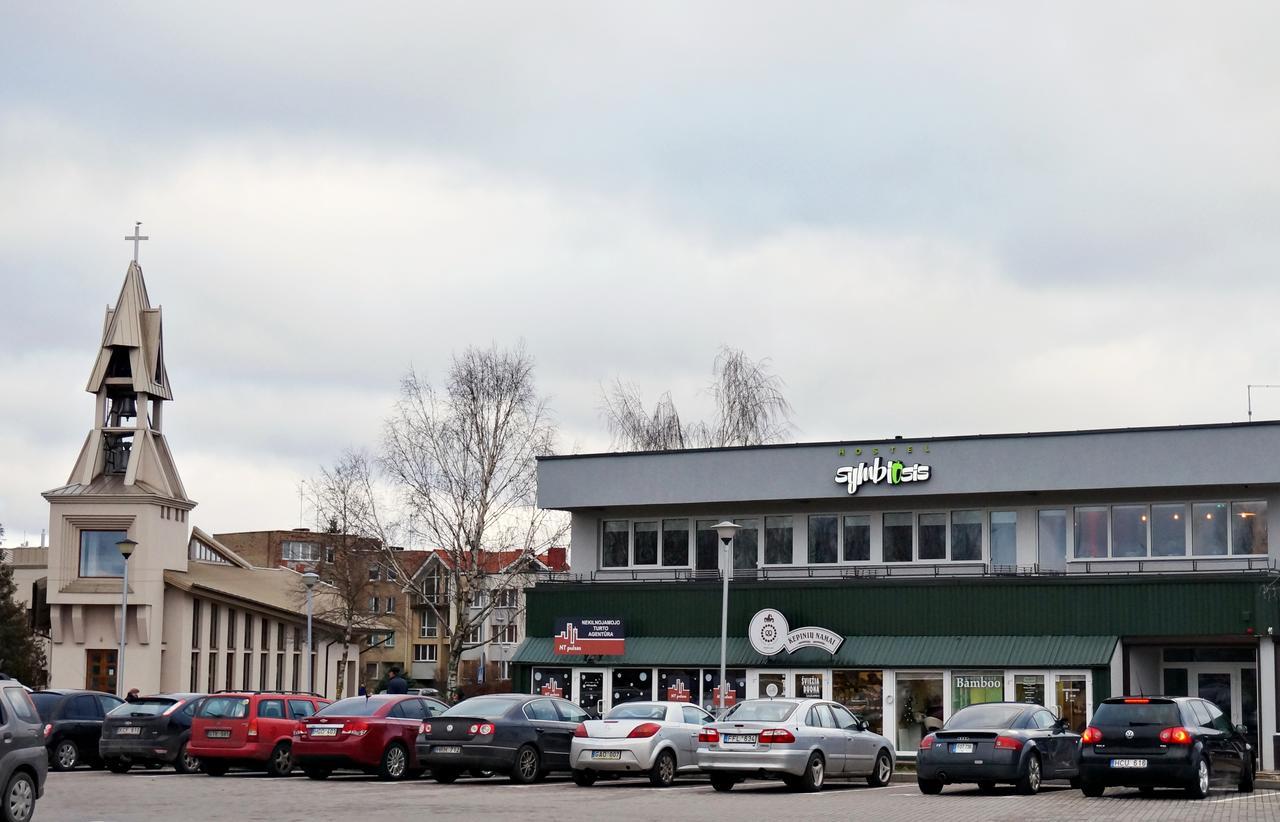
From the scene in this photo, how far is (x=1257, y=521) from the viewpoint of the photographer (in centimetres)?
3581

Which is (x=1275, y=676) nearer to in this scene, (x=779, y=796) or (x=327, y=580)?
(x=779, y=796)

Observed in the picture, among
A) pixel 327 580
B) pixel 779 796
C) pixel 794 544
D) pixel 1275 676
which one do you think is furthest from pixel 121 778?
pixel 327 580

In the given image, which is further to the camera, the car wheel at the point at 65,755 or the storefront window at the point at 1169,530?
the storefront window at the point at 1169,530

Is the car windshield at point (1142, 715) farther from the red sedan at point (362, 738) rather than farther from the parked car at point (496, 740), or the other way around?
the red sedan at point (362, 738)

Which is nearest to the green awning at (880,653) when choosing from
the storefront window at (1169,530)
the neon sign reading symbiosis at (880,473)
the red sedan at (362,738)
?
the storefront window at (1169,530)

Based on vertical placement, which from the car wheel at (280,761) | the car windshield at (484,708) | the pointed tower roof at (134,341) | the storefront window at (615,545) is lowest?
the car wheel at (280,761)

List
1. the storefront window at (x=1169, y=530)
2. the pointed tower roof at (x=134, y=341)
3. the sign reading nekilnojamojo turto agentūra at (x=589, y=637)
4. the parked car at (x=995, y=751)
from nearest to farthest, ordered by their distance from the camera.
→ the parked car at (x=995, y=751) → the storefront window at (x=1169, y=530) → the sign reading nekilnojamojo turto agentūra at (x=589, y=637) → the pointed tower roof at (x=134, y=341)

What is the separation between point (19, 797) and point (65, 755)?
48.3 feet

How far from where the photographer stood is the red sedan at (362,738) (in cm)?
2709

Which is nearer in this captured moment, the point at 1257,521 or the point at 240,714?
the point at 240,714

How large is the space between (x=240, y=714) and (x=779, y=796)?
406 inches

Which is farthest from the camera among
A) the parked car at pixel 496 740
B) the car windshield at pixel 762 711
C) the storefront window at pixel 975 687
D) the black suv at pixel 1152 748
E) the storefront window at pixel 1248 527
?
the storefront window at pixel 975 687

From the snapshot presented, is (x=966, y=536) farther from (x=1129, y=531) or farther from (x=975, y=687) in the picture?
(x=975, y=687)

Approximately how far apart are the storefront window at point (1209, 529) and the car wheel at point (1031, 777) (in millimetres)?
12374
